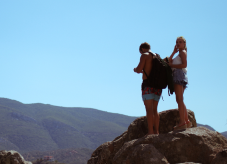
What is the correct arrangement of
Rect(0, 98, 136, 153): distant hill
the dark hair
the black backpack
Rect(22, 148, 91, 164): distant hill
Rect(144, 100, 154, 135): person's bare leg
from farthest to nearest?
1. Rect(0, 98, 136, 153): distant hill
2. Rect(22, 148, 91, 164): distant hill
3. the dark hair
4. Rect(144, 100, 154, 135): person's bare leg
5. the black backpack

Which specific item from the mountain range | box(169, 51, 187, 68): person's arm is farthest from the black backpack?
the mountain range

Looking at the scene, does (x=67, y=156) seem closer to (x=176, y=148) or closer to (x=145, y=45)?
(x=145, y=45)

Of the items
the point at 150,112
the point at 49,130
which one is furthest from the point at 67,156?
the point at 150,112

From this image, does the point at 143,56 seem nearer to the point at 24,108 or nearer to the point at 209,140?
the point at 209,140

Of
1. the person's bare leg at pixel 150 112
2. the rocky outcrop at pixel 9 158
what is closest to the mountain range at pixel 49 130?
the rocky outcrop at pixel 9 158

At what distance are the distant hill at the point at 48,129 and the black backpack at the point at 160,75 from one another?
91.0 meters

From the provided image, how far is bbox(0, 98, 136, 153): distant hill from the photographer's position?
347ft

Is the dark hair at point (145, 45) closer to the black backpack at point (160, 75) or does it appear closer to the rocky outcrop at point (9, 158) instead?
the black backpack at point (160, 75)

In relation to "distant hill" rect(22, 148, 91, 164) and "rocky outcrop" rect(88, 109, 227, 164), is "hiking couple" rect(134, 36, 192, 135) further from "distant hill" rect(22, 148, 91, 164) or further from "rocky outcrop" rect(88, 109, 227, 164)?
"distant hill" rect(22, 148, 91, 164)

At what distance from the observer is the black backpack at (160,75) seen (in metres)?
7.29

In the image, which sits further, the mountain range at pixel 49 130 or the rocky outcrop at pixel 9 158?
the mountain range at pixel 49 130

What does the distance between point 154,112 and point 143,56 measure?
4.61 ft

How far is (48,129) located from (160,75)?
130562mm

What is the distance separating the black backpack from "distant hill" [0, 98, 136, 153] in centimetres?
9096
